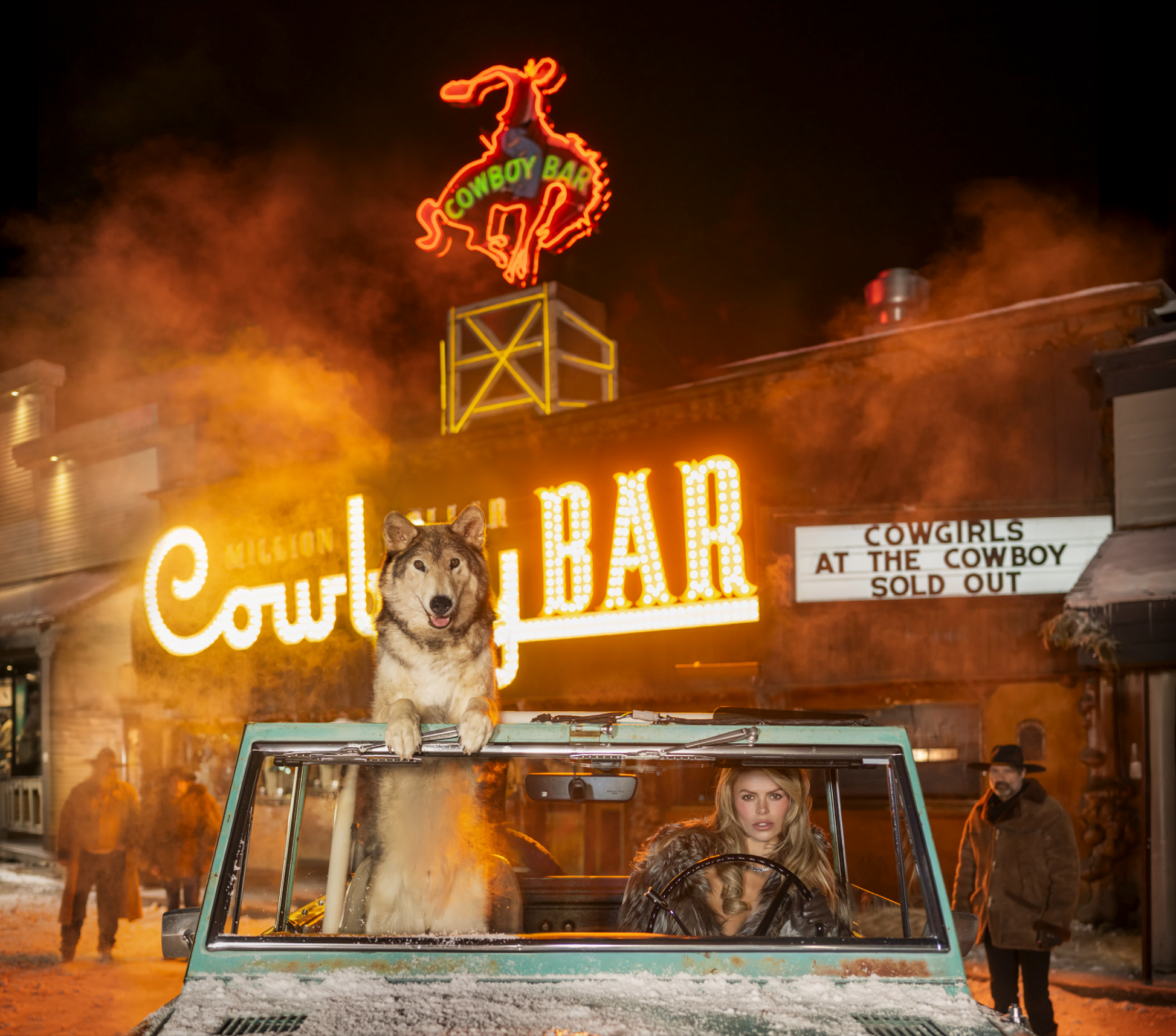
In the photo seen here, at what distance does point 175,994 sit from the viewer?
9.30 metres

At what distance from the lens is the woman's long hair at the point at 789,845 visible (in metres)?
3.54

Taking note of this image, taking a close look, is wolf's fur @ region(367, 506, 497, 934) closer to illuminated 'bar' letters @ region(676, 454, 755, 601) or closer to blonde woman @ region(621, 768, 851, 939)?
blonde woman @ region(621, 768, 851, 939)

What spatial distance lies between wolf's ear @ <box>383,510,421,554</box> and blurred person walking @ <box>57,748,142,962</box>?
8.81 metres

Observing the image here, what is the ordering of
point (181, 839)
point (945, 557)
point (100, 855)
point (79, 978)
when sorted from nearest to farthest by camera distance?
point (79, 978) → point (100, 855) → point (945, 557) → point (181, 839)

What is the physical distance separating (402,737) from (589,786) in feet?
2.48

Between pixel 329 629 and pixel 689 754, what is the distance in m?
14.9

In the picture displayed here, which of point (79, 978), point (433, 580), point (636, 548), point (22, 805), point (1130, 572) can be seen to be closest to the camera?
point (433, 580)

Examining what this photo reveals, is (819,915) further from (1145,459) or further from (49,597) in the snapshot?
(49,597)

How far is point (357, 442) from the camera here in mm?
18234

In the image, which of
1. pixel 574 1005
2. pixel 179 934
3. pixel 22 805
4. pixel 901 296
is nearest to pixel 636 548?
pixel 901 296

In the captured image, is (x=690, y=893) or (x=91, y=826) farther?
(x=91, y=826)

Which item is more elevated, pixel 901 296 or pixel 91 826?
A: pixel 901 296

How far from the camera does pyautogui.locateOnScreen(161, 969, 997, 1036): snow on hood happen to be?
2.37m

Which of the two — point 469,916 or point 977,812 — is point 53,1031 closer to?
point 469,916
